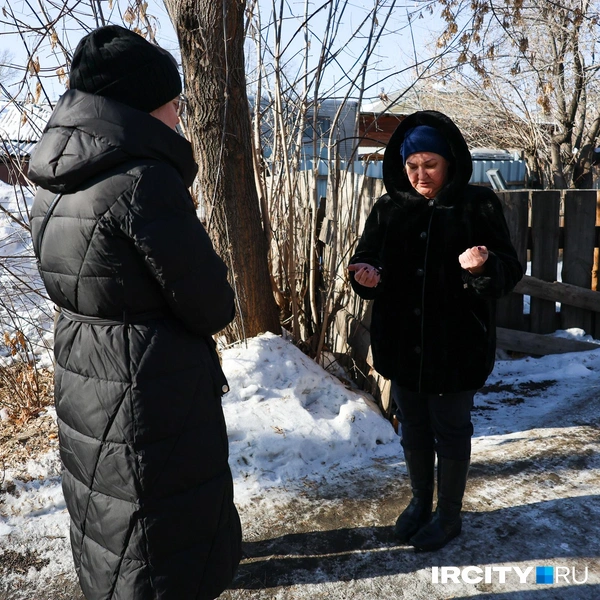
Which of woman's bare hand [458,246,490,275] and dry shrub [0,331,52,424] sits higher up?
woman's bare hand [458,246,490,275]

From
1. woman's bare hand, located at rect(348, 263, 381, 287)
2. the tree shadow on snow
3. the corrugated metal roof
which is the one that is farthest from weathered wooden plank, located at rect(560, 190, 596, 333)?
the corrugated metal roof

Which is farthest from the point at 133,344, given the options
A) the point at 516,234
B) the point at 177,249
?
the point at 516,234

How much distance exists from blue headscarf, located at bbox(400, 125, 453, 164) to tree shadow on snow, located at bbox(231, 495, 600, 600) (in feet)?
5.48

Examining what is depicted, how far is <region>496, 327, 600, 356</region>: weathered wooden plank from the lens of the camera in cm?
507

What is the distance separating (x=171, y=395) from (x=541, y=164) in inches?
509

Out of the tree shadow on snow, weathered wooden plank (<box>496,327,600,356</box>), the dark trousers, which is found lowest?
the tree shadow on snow

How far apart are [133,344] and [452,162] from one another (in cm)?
145

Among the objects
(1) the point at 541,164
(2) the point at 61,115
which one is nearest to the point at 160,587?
(2) the point at 61,115

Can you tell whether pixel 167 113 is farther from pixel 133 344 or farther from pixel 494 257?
pixel 494 257

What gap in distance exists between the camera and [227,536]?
1848 mm

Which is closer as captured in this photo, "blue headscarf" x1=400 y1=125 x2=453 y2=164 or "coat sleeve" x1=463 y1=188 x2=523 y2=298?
"coat sleeve" x1=463 y1=188 x2=523 y2=298

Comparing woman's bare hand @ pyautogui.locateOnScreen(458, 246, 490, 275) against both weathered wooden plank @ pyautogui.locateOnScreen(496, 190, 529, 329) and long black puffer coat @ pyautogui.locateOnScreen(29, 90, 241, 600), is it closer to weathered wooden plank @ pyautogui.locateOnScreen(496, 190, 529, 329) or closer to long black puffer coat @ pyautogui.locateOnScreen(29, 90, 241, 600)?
long black puffer coat @ pyautogui.locateOnScreen(29, 90, 241, 600)

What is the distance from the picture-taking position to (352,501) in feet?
9.57

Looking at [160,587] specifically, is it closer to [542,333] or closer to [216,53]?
[216,53]
